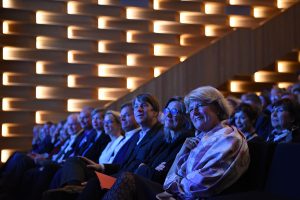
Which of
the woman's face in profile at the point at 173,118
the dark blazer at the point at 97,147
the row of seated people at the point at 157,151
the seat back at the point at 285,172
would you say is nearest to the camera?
the seat back at the point at 285,172

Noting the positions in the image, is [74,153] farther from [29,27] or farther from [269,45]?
[269,45]

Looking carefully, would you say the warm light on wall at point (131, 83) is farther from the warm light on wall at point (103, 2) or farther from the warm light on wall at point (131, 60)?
the warm light on wall at point (103, 2)

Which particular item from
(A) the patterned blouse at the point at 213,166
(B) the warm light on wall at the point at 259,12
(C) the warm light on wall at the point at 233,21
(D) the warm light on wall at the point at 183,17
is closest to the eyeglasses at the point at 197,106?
(A) the patterned blouse at the point at 213,166

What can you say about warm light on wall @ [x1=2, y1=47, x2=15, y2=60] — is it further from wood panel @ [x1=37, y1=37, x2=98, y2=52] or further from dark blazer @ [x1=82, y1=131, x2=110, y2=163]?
dark blazer @ [x1=82, y1=131, x2=110, y2=163]

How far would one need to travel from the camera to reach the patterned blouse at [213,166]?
2082 millimetres

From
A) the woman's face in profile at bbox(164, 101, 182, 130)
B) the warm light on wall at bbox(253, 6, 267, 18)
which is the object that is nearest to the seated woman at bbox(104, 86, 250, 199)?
the woman's face in profile at bbox(164, 101, 182, 130)

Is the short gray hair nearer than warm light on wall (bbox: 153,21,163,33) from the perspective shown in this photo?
Yes

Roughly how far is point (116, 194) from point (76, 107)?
17.9 ft

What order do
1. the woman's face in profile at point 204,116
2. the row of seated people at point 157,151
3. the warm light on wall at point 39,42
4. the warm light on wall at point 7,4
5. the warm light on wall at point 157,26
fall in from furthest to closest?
the warm light on wall at point 157,26 → the warm light on wall at point 39,42 → the warm light on wall at point 7,4 → the woman's face in profile at point 204,116 → the row of seated people at point 157,151

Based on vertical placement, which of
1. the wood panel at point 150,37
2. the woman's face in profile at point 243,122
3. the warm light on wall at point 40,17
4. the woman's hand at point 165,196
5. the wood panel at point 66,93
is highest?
the warm light on wall at point 40,17

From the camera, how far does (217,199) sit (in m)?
1.99

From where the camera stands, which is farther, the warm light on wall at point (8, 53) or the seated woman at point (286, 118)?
the warm light on wall at point (8, 53)

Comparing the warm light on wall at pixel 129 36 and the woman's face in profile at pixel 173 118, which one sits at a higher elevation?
the warm light on wall at pixel 129 36

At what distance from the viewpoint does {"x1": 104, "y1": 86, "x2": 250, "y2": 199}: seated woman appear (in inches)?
82.2
